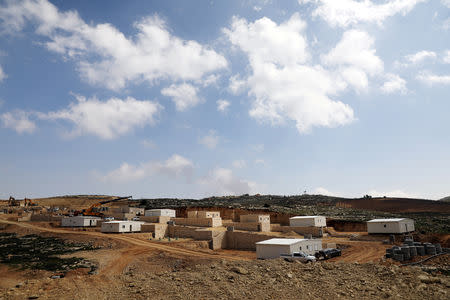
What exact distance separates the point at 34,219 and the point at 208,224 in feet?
133

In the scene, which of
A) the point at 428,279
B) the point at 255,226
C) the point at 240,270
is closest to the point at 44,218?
the point at 255,226

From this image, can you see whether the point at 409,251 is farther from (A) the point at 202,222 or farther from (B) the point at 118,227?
(B) the point at 118,227

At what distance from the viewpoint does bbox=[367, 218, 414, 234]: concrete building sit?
4438cm

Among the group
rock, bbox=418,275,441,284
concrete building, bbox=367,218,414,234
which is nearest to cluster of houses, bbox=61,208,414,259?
concrete building, bbox=367,218,414,234

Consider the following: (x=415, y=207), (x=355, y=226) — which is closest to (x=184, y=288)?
(x=355, y=226)

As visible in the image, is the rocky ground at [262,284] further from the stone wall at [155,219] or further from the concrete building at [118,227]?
the stone wall at [155,219]

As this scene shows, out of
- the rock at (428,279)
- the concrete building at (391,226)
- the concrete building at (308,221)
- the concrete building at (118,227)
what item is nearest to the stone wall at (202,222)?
the concrete building at (118,227)

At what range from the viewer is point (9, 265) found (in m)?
29.1

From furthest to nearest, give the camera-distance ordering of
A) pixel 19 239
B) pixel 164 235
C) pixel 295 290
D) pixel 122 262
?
1. pixel 164 235
2. pixel 19 239
3. pixel 122 262
4. pixel 295 290

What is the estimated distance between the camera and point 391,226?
44812 mm

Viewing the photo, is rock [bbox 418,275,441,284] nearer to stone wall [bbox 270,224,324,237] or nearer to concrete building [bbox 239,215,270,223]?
stone wall [bbox 270,224,324,237]

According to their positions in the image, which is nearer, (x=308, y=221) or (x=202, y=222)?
(x=308, y=221)

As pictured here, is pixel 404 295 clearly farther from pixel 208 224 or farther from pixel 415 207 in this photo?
pixel 415 207

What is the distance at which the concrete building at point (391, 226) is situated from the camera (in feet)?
146
